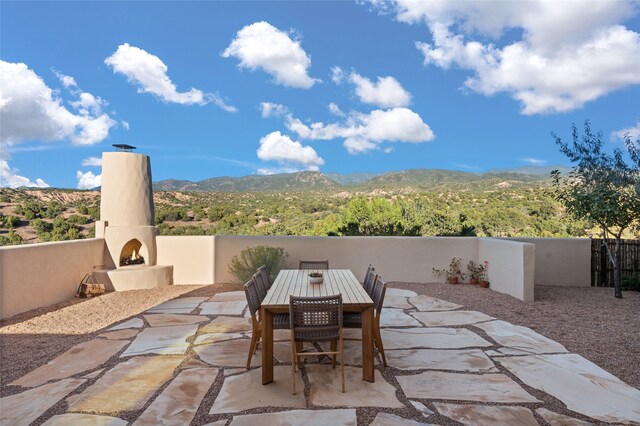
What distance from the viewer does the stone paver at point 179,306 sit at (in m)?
6.26

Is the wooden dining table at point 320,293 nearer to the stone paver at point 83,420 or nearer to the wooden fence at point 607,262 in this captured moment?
the stone paver at point 83,420

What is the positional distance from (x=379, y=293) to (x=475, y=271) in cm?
566

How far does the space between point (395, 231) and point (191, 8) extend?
10.6 m

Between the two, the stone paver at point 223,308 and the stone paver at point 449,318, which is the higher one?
the stone paver at point 449,318

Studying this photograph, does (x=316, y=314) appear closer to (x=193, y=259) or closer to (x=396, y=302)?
(x=396, y=302)

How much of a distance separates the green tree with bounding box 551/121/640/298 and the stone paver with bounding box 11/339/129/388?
848 centimetres

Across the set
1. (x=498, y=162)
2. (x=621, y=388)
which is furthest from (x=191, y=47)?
(x=498, y=162)

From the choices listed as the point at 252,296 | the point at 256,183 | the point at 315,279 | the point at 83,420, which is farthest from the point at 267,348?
the point at 256,183

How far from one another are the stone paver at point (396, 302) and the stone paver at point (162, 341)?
329cm

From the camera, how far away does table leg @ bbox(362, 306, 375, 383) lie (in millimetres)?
3479

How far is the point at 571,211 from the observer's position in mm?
7785

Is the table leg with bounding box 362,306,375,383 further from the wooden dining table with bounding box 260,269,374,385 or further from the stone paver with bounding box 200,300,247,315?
the stone paver with bounding box 200,300,247,315

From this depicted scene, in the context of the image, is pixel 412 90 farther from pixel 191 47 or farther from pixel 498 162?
pixel 498 162

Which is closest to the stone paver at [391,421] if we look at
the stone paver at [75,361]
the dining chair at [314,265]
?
the stone paver at [75,361]
